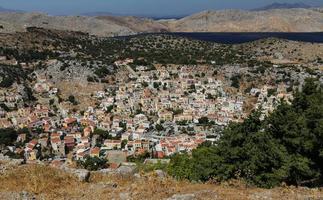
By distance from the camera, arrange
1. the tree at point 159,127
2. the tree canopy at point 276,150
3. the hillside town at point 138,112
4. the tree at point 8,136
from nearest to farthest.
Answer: the tree canopy at point 276,150
the hillside town at point 138,112
the tree at point 8,136
the tree at point 159,127

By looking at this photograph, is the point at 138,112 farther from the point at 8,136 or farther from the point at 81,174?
the point at 81,174

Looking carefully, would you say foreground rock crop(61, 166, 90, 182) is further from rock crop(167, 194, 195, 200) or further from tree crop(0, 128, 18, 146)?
tree crop(0, 128, 18, 146)

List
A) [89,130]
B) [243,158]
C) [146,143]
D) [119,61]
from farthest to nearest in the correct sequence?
[119,61], [89,130], [146,143], [243,158]

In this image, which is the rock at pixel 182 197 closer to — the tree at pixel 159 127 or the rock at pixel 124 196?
the rock at pixel 124 196

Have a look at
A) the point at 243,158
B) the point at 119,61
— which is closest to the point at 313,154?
the point at 243,158

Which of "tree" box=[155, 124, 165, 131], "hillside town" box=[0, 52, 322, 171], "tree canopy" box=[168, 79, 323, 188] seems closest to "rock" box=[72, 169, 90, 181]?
"tree canopy" box=[168, 79, 323, 188]

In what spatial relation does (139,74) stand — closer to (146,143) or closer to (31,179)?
(146,143)

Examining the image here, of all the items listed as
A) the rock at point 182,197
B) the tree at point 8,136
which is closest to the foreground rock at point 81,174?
Result: the rock at point 182,197

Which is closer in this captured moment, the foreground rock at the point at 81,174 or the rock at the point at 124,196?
the rock at the point at 124,196
